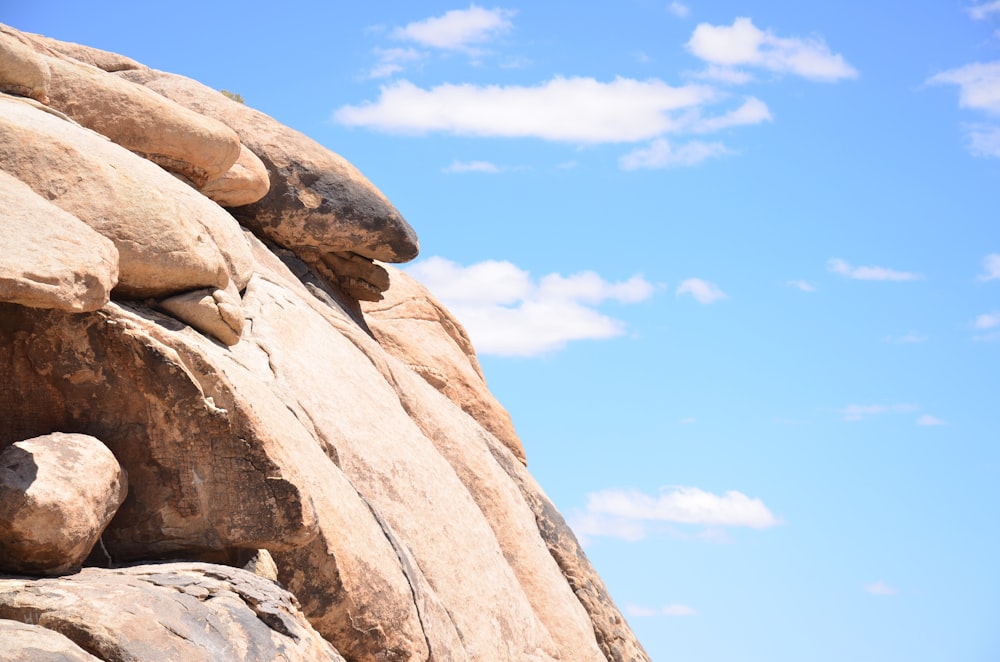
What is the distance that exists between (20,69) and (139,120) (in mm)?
2259

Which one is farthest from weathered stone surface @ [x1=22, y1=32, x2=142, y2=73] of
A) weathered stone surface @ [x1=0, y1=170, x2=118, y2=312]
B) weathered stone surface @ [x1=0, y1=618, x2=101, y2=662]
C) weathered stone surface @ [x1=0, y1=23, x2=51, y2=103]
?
weathered stone surface @ [x1=0, y1=618, x2=101, y2=662]

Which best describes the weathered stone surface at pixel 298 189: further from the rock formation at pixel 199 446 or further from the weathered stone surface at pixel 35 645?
the weathered stone surface at pixel 35 645

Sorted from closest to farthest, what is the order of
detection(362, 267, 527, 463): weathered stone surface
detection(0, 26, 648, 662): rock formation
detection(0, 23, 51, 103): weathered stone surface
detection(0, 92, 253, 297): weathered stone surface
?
detection(0, 26, 648, 662): rock formation → detection(0, 92, 253, 297): weathered stone surface → detection(0, 23, 51, 103): weathered stone surface → detection(362, 267, 527, 463): weathered stone surface

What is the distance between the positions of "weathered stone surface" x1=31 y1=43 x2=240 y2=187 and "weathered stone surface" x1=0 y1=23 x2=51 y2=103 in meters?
1.54

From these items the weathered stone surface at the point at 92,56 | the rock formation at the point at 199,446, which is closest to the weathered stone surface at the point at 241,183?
the rock formation at the point at 199,446

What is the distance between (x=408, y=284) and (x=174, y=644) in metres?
13.4

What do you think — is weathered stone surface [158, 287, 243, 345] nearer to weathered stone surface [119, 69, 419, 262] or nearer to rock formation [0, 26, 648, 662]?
rock formation [0, 26, 648, 662]

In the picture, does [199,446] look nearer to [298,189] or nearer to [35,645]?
[35,645]

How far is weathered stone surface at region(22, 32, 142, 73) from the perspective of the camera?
1378 centimetres

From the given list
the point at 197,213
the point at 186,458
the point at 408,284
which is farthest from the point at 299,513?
the point at 408,284

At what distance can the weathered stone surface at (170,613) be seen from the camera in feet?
20.0

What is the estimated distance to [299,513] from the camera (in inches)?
309

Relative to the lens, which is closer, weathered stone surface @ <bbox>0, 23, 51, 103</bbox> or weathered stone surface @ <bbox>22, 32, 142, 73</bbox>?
weathered stone surface @ <bbox>0, 23, 51, 103</bbox>

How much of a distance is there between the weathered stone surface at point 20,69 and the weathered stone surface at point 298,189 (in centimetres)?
500
